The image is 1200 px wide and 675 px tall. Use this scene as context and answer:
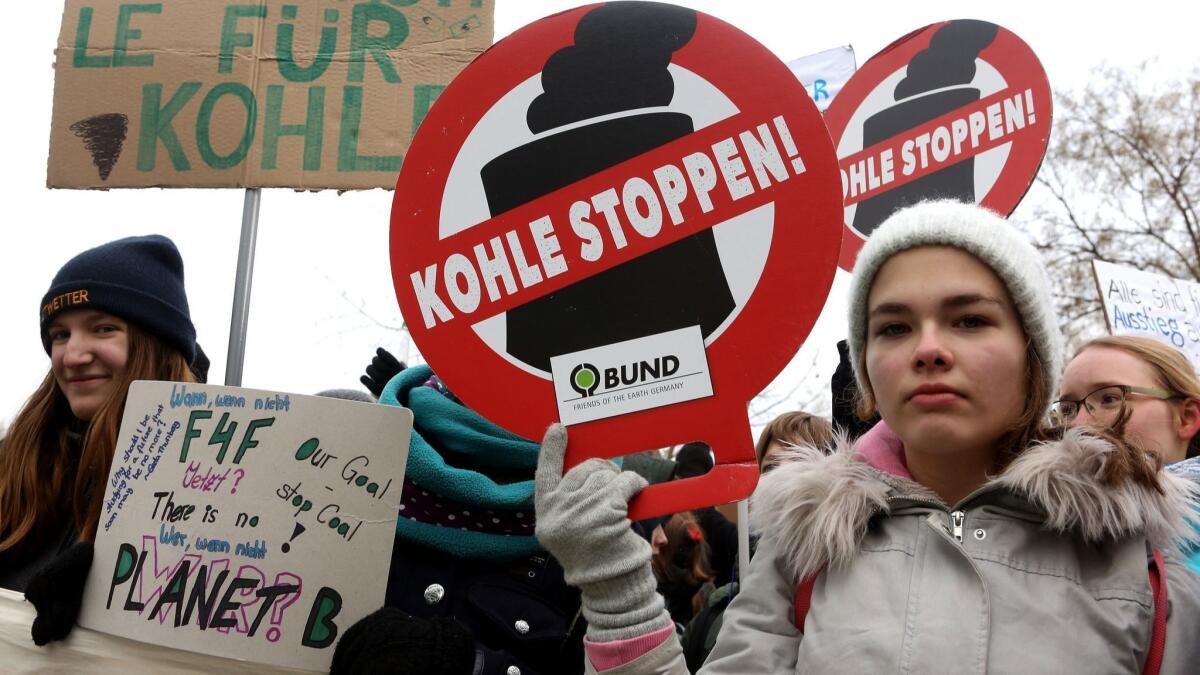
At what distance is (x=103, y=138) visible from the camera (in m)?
3.02

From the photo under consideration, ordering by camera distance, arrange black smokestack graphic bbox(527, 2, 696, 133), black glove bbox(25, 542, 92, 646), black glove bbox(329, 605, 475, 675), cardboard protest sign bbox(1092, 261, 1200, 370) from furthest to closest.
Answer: cardboard protest sign bbox(1092, 261, 1200, 370), black glove bbox(25, 542, 92, 646), black smokestack graphic bbox(527, 2, 696, 133), black glove bbox(329, 605, 475, 675)

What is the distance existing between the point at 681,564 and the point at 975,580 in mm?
3209

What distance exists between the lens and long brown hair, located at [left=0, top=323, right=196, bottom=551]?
233 centimetres

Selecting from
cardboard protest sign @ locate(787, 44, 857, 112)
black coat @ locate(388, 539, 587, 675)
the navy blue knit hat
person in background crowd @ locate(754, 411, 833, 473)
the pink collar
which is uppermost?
cardboard protest sign @ locate(787, 44, 857, 112)

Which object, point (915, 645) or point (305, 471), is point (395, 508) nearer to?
point (305, 471)

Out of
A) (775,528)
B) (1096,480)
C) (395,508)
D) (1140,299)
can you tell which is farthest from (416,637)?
(1140,299)

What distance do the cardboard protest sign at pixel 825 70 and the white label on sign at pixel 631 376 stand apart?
12.4 ft

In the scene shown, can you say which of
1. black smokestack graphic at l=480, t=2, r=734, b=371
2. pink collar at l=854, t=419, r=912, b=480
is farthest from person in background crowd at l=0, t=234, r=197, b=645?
pink collar at l=854, t=419, r=912, b=480

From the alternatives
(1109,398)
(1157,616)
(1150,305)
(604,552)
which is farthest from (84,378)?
(1150,305)

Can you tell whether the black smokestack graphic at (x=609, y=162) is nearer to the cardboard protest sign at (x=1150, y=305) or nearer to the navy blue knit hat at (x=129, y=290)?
the navy blue knit hat at (x=129, y=290)

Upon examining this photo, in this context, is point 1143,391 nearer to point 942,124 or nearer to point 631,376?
point 942,124

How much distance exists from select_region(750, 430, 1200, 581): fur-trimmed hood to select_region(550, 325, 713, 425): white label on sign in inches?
9.4

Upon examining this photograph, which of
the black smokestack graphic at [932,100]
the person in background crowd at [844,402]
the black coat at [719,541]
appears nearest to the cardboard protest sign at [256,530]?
the person in background crowd at [844,402]

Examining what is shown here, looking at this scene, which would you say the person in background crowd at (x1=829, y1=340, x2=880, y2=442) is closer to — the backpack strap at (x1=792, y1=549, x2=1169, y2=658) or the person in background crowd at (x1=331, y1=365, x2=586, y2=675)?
the person in background crowd at (x1=331, y1=365, x2=586, y2=675)
